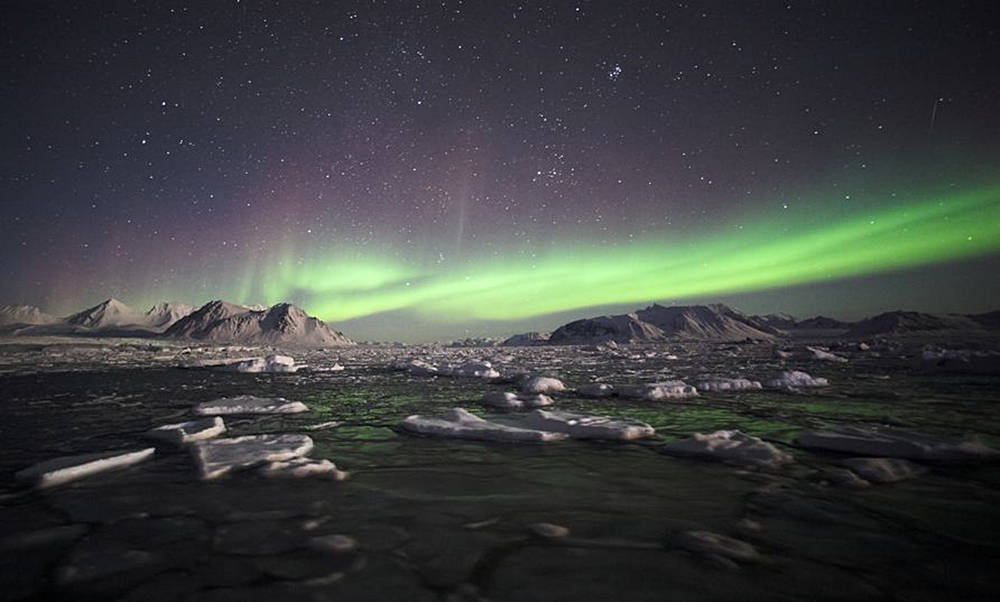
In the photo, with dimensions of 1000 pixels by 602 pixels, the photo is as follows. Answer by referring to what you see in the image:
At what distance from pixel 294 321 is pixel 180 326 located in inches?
2056

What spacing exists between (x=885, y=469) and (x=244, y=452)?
330 inches

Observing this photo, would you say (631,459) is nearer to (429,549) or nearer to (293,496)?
(429,549)

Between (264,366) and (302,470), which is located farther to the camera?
(264,366)

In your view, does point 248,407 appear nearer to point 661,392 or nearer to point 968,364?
point 661,392

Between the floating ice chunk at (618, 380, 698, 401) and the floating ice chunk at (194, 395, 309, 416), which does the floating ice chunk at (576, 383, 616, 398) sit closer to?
the floating ice chunk at (618, 380, 698, 401)

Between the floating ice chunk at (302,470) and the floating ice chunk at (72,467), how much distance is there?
6.63 feet

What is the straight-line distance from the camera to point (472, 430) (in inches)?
306

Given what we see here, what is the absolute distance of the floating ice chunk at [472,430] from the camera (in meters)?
7.53

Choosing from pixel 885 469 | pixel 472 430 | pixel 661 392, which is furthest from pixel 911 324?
pixel 472 430

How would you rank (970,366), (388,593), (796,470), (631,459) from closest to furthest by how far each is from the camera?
(388,593) < (796,470) < (631,459) < (970,366)

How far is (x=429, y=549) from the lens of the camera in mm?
3418

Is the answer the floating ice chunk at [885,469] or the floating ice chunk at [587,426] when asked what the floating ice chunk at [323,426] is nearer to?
the floating ice chunk at [587,426]

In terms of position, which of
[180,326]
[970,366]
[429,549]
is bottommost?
[970,366]

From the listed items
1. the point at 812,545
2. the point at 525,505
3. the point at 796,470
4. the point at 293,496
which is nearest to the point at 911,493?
the point at 796,470
